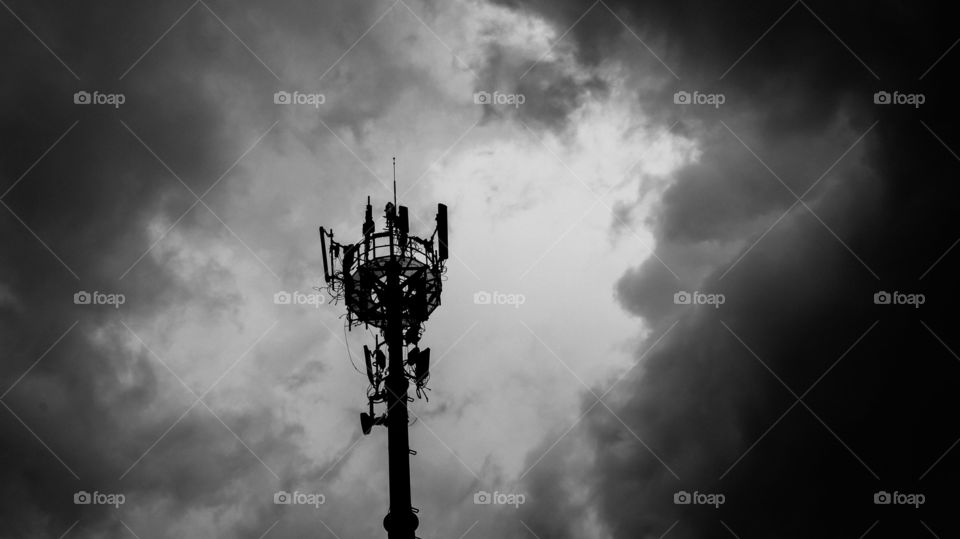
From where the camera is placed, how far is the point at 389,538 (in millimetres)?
19281

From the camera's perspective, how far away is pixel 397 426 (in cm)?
2047

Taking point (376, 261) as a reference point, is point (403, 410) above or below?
below

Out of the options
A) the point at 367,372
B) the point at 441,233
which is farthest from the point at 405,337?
the point at 441,233

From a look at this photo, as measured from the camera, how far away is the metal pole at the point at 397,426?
761 inches

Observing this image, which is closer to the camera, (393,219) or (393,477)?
(393,477)

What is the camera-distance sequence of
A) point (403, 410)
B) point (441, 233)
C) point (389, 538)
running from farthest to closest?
point (441, 233) < point (403, 410) < point (389, 538)

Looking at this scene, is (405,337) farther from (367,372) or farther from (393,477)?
(393,477)

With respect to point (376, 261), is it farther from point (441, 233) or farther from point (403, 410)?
point (403, 410)

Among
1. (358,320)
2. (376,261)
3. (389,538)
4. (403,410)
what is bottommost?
(389,538)

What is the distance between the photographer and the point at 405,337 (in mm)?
21938

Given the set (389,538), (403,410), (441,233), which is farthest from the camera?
(441,233)

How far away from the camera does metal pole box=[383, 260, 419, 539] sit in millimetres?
19328

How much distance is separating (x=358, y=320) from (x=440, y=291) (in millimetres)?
3085

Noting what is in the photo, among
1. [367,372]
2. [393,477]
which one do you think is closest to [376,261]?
[367,372]
